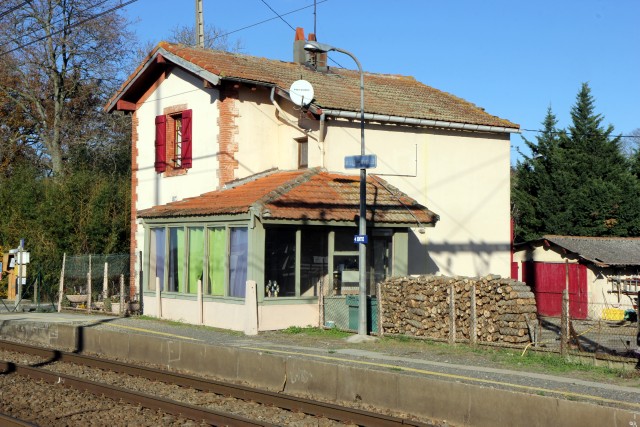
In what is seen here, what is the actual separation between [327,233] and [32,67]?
2547 cm

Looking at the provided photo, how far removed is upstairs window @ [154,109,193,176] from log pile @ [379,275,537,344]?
29.6ft

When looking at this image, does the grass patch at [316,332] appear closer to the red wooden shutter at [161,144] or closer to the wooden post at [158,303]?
the wooden post at [158,303]

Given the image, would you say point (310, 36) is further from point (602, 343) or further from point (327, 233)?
point (602, 343)

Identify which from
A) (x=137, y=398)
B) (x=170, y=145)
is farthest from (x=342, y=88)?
(x=137, y=398)

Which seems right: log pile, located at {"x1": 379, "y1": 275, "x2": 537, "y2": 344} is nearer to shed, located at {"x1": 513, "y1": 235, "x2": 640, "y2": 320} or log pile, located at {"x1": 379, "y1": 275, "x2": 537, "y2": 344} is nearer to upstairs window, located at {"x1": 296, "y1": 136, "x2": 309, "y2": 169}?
upstairs window, located at {"x1": 296, "y1": 136, "x2": 309, "y2": 169}

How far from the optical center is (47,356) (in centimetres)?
1717

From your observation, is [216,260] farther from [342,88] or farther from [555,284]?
[555,284]

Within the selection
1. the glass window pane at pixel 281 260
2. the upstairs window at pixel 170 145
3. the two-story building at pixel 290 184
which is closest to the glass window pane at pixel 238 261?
the two-story building at pixel 290 184

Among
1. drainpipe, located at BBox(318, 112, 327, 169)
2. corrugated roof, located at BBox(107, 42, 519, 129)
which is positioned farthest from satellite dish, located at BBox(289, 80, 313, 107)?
drainpipe, located at BBox(318, 112, 327, 169)

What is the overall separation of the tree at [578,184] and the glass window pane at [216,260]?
81.9 ft

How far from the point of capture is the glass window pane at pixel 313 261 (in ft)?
64.5

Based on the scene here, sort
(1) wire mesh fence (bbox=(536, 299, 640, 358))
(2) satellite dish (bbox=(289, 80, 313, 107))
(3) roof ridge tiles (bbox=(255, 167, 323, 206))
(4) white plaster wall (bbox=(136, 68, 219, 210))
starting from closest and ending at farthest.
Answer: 1. (1) wire mesh fence (bbox=(536, 299, 640, 358))
2. (3) roof ridge tiles (bbox=(255, 167, 323, 206))
3. (2) satellite dish (bbox=(289, 80, 313, 107))
4. (4) white plaster wall (bbox=(136, 68, 219, 210))

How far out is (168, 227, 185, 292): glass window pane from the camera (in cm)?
2184

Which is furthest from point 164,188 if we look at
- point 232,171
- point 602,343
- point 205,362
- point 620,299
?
point 620,299
